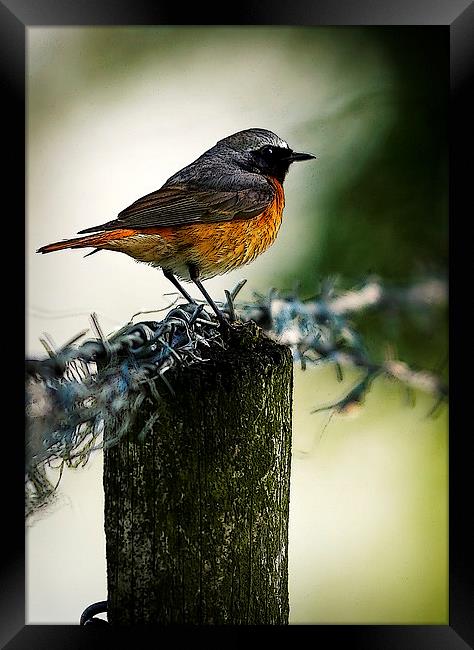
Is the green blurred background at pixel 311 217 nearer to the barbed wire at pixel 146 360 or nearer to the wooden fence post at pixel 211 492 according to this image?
the barbed wire at pixel 146 360

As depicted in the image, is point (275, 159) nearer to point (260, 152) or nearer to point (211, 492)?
point (260, 152)

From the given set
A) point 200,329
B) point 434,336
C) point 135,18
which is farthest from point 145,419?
point 135,18

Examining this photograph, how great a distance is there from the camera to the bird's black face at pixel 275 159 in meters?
2.49

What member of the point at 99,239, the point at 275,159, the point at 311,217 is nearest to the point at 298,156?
the point at 275,159

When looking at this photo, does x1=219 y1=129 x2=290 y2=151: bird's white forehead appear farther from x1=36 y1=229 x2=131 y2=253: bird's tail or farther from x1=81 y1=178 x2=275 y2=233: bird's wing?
x1=36 y1=229 x2=131 y2=253: bird's tail

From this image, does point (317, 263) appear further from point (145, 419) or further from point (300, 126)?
point (145, 419)

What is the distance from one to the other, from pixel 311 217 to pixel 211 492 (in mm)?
932

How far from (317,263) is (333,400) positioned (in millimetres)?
427

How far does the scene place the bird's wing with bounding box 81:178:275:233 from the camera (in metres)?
2.40

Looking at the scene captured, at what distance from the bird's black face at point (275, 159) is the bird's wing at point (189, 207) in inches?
2.2

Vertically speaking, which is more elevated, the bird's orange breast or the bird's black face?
the bird's black face

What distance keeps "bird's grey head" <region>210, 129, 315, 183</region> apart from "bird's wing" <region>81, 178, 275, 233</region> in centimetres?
7

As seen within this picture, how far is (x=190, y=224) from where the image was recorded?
7.93 feet

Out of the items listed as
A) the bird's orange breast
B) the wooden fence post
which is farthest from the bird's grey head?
the wooden fence post
